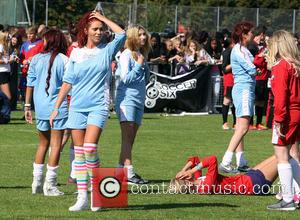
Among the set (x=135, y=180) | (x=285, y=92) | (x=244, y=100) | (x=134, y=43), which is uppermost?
(x=134, y=43)

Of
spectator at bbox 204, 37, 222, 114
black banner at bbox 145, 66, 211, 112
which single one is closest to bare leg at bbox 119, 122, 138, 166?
black banner at bbox 145, 66, 211, 112

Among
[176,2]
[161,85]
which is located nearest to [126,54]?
[161,85]

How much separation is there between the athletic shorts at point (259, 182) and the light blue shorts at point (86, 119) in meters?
2.37

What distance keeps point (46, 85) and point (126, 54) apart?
156cm

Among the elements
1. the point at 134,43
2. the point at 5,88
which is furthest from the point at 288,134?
the point at 5,88

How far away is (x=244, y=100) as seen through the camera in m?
14.8

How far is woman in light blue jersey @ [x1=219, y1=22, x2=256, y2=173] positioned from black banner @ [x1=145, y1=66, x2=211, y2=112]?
1166 cm

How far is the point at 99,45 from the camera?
10.7m

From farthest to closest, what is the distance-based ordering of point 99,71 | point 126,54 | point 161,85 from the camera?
point 161,85, point 126,54, point 99,71

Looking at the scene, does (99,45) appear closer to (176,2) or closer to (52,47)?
(52,47)

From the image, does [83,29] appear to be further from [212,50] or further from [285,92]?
[212,50]

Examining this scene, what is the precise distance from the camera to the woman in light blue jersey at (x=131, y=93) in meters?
13.0

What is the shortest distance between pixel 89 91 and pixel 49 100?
1402 mm

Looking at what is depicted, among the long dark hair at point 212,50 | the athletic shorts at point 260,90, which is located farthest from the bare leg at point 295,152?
Answer: the long dark hair at point 212,50
